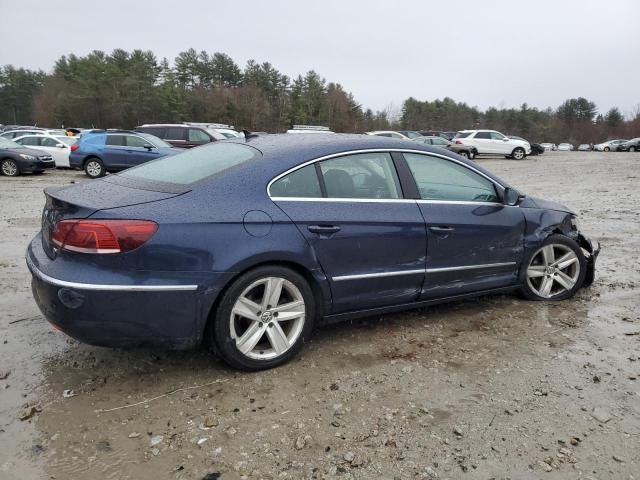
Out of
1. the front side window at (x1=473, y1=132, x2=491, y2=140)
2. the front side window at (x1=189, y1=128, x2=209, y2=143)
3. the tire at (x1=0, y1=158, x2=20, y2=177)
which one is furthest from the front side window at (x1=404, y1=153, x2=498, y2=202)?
the front side window at (x1=473, y1=132, x2=491, y2=140)

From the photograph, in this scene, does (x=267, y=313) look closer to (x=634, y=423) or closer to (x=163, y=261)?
(x=163, y=261)

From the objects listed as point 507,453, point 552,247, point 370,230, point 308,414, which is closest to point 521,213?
point 552,247

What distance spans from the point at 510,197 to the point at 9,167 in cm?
1622

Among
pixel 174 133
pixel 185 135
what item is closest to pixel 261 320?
pixel 185 135

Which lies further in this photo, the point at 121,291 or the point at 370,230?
the point at 370,230

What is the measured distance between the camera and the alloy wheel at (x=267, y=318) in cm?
301

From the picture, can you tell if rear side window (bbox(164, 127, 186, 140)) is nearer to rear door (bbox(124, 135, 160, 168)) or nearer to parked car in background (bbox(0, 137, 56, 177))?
rear door (bbox(124, 135, 160, 168))

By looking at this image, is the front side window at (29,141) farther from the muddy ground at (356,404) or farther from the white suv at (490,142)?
the white suv at (490,142)

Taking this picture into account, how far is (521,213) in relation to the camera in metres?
4.18

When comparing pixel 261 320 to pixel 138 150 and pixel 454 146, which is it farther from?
A: pixel 454 146

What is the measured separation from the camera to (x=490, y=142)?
90.6ft

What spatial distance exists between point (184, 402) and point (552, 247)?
3.41 meters

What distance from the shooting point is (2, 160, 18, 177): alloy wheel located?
15352 millimetres

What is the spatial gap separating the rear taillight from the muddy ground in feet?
2.90
